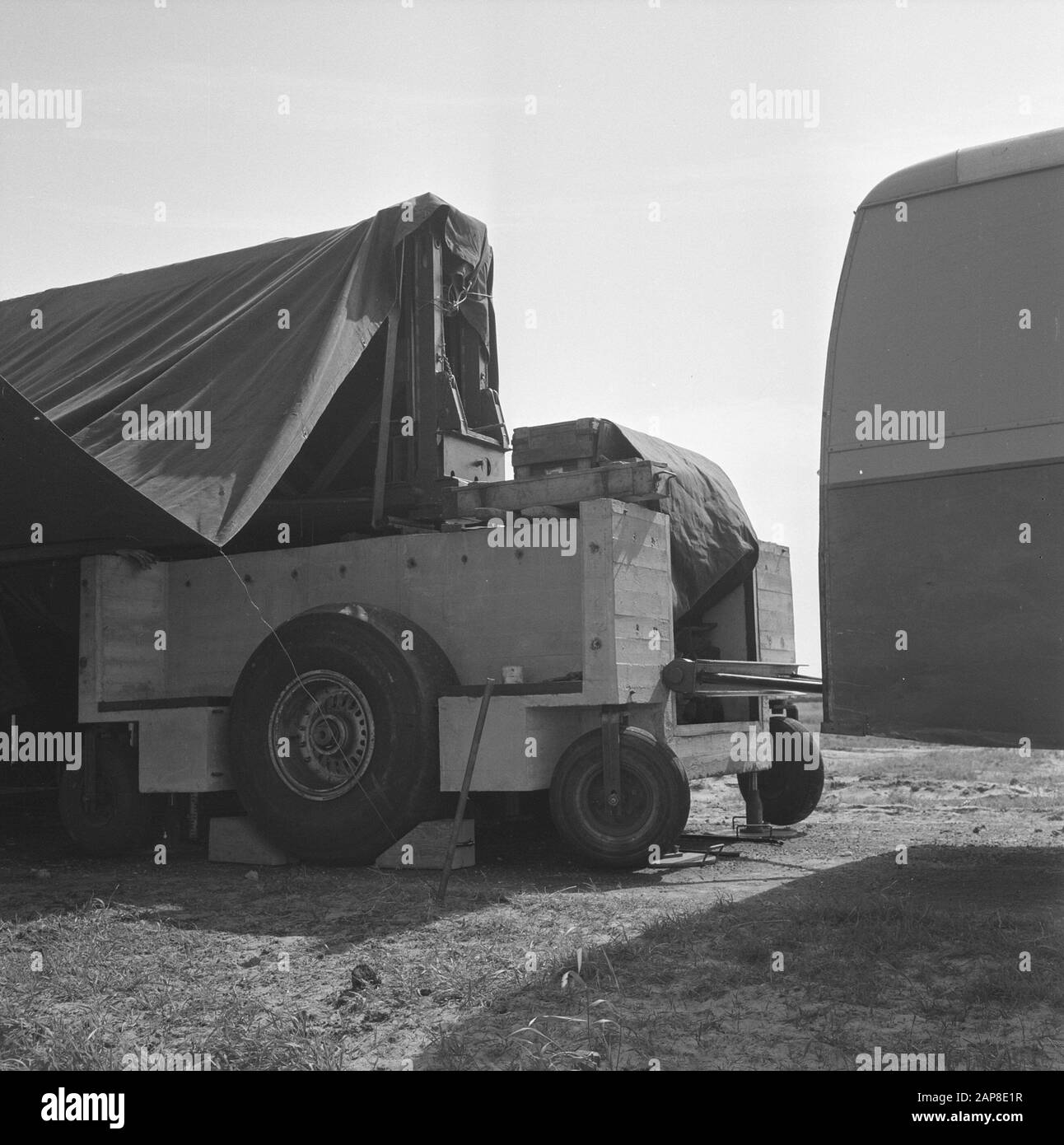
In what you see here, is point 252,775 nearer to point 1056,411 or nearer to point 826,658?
point 826,658

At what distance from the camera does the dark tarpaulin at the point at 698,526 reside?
962 centimetres

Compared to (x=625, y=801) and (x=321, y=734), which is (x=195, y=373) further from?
(x=625, y=801)

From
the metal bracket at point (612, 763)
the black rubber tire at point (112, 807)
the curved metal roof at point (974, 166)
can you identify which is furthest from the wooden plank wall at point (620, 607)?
the black rubber tire at point (112, 807)

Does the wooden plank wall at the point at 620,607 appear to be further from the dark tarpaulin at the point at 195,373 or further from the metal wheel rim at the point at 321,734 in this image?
the dark tarpaulin at the point at 195,373

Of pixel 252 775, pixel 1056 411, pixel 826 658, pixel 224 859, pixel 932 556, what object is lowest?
pixel 224 859

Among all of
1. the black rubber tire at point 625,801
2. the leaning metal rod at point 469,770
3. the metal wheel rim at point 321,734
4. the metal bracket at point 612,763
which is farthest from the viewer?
the metal wheel rim at point 321,734

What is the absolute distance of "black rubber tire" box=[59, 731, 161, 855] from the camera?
10086mm

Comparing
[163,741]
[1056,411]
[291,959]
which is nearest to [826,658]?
[1056,411]

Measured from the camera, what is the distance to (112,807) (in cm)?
1019

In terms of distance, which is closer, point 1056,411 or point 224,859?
point 1056,411

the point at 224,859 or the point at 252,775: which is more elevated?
the point at 252,775

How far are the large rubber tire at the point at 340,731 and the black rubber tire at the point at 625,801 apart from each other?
935 millimetres

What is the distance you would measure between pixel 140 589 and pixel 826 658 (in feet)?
18.1
